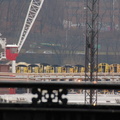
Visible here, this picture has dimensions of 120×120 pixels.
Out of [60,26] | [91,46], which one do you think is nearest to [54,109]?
[91,46]

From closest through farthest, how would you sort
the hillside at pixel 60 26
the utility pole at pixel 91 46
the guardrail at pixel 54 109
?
the guardrail at pixel 54 109 < the utility pole at pixel 91 46 < the hillside at pixel 60 26

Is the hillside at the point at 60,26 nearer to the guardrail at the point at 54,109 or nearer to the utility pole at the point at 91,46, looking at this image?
the utility pole at the point at 91,46

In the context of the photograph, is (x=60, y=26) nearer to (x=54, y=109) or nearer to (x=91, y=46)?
(x=91, y=46)

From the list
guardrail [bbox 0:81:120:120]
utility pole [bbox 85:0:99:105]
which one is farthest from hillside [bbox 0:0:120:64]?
guardrail [bbox 0:81:120:120]

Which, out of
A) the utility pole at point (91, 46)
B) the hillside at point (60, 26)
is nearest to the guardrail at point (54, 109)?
the utility pole at point (91, 46)

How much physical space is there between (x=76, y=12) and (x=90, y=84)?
3311 centimetres

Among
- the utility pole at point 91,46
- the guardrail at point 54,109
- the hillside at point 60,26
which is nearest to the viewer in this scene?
the guardrail at point 54,109

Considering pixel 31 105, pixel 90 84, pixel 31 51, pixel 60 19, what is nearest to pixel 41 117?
pixel 31 105

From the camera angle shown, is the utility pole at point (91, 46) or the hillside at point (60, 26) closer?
the utility pole at point (91, 46)

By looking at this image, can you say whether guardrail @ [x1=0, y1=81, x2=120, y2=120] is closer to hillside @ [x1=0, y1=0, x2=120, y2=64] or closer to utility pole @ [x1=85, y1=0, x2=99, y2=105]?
utility pole @ [x1=85, y1=0, x2=99, y2=105]

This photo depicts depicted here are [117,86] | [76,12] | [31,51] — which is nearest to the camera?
[117,86]

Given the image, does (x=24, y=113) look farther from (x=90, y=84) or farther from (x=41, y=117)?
(x=90, y=84)

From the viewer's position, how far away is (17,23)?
110 ft

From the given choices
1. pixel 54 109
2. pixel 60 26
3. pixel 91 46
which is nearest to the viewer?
pixel 54 109
